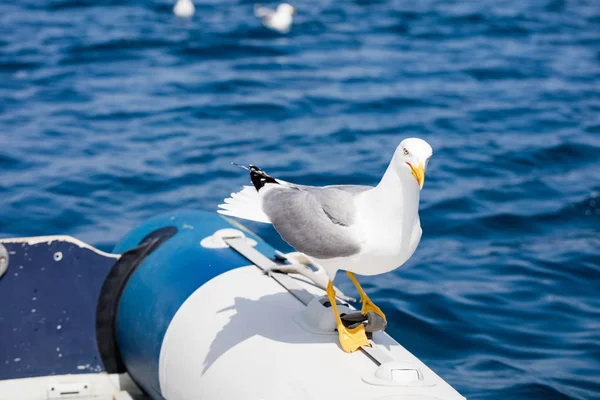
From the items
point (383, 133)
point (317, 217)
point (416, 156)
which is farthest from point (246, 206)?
point (383, 133)

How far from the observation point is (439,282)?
6570 millimetres

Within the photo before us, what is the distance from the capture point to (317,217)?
143 inches

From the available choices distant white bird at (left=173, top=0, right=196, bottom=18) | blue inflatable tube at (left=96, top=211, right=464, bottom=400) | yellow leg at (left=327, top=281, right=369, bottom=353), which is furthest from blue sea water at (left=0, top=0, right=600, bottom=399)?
yellow leg at (left=327, top=281, right=369, bottom=353)

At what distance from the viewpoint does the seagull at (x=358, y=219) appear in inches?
136

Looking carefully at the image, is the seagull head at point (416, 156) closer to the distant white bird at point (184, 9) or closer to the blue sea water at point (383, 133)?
the blue sea water at point (383, 133)

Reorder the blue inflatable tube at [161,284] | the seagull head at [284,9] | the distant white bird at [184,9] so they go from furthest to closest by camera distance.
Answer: the distant white bird at [184,9]
the seagull head at [284,9]
the blue inflatable tube at [161,284]

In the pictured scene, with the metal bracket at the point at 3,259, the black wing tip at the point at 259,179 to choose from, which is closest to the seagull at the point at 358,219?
the black wing tip at the point at 259,179

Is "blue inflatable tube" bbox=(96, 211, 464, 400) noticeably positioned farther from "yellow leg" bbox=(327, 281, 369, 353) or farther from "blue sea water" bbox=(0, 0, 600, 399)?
"blue sea water" bbox=(0, 0, 600, 399)

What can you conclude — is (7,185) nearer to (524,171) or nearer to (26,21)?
(524,171)

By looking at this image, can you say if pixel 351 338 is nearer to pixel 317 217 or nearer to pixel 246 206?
pixel 317 217

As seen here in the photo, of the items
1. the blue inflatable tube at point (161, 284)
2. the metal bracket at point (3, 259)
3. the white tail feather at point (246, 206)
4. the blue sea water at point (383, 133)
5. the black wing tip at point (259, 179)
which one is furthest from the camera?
the blue sea water at point (383, 133)

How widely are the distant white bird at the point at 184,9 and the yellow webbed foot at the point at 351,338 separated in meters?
10.1

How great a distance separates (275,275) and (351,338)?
0.67m

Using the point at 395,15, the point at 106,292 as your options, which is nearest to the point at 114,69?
the point at 395,15
